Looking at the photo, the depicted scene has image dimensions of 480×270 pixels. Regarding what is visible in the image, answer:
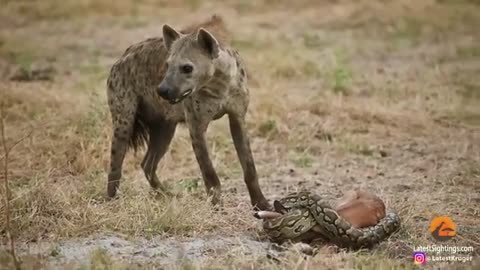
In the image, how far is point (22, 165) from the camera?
7.28 metres

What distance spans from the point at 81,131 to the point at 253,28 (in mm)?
6997

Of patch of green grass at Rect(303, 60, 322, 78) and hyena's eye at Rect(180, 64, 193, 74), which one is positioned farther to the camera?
patch of green grass at Rect(303, 60, 322, 78)

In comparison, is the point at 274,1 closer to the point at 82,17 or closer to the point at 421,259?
the point at 82,17

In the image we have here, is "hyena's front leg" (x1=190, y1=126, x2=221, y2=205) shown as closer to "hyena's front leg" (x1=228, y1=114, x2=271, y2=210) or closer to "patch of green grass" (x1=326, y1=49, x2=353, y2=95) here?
"hyena's front leg" (x1=228, y1=114, x2=271, y2=210)

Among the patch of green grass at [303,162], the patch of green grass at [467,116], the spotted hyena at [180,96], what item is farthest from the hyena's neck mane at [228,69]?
the patch of green grass at [467,116]

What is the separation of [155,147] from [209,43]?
146 cm

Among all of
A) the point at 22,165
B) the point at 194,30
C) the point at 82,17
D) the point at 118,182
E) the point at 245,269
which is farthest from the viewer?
the point at 82,17

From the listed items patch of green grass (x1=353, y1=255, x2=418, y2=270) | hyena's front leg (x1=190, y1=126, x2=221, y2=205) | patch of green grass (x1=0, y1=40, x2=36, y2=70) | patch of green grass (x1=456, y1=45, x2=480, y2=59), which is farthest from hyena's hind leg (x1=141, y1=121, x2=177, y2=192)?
patch of green grass (x1=456, y1=45, x2=480, y2=59)

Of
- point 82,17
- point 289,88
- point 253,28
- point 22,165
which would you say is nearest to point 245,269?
point 22,165

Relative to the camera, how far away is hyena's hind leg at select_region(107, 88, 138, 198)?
6492 millimetres

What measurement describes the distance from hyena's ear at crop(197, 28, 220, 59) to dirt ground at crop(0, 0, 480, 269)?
0.95 m

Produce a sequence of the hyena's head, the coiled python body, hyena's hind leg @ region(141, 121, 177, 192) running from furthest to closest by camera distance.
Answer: hyena's hind leg @ region(141, 121, 177, 192)
the hyena's head
the coiled python body

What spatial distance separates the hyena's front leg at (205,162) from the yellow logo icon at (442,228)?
57.4 inches

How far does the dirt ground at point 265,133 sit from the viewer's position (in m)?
5.04
